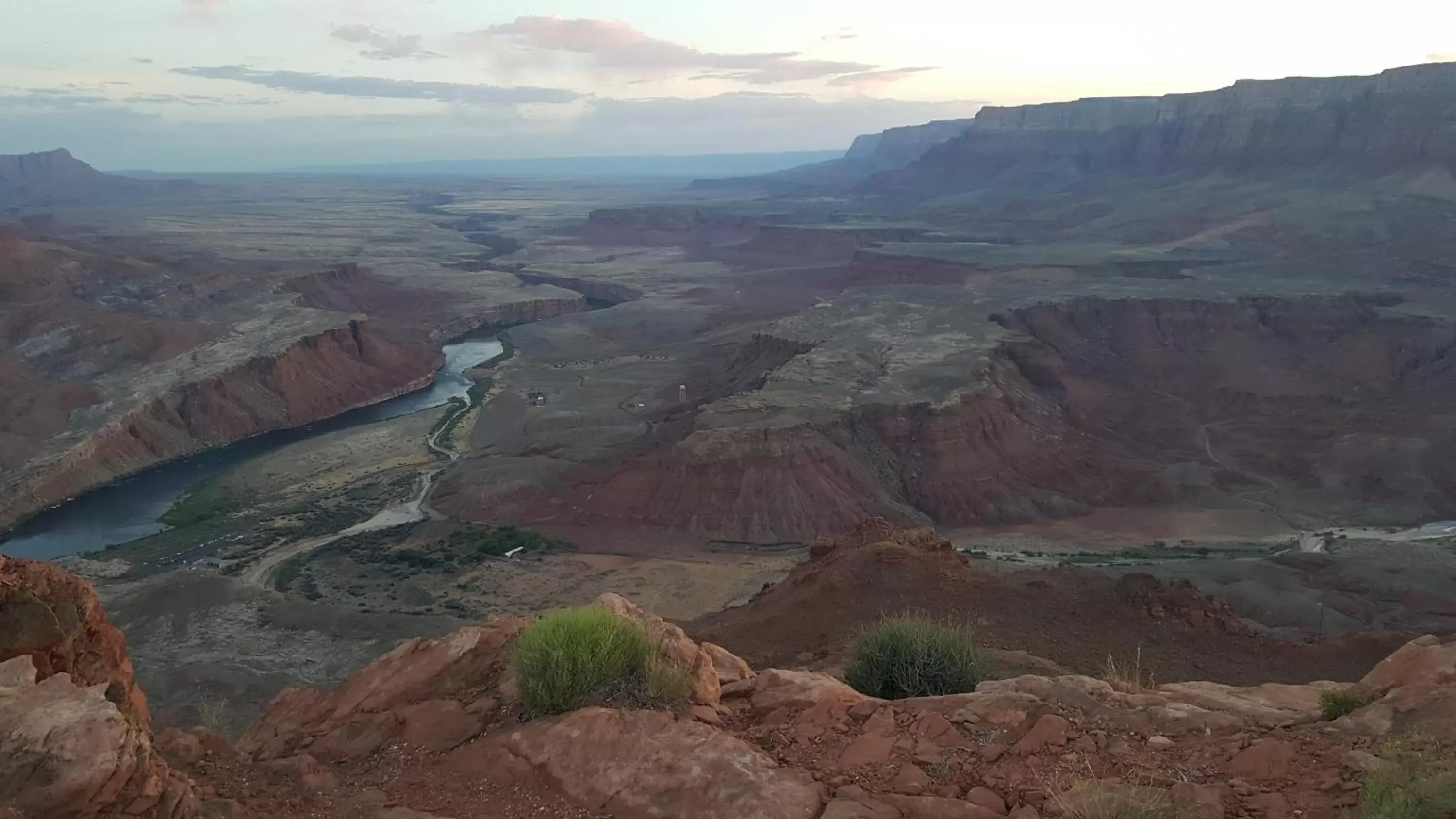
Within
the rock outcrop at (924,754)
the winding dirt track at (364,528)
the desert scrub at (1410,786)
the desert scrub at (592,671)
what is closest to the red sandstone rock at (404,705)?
the rock outcrop at (924,754)

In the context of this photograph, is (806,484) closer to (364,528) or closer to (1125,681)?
(364,528)

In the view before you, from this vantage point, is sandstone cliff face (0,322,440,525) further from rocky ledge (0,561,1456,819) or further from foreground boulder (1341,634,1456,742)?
foreground boulder (1341,634,1456,742)

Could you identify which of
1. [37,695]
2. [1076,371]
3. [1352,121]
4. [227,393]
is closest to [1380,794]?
Answer: [37,695]

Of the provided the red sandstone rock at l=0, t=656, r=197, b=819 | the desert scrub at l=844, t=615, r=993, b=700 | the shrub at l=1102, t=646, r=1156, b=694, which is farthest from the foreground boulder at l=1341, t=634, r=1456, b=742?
Result: the red sandstone rock at l=0, t=656, r=197, b=819

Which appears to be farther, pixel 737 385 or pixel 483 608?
pixel 737 385

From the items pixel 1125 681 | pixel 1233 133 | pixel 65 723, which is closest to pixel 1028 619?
pixel 1125 681

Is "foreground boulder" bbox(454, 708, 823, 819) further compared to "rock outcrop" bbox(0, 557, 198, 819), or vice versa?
"foreground boulder" bbox(454, 708, 823, 819)

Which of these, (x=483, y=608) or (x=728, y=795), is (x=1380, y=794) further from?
(x=483, y=608)
